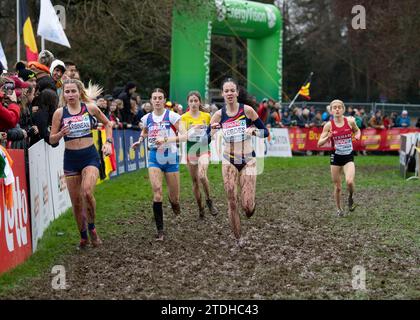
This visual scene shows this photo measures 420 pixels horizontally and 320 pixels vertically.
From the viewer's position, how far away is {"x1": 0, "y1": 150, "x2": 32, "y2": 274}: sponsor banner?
26.4 feet

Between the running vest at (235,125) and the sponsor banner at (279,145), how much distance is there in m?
19.4

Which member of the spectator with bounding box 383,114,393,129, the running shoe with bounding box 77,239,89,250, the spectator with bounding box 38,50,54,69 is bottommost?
the spectator with bounding box 383,114,393,129

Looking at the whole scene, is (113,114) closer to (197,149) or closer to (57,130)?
(197,149)

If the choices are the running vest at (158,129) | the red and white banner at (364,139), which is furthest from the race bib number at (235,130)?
the red and white banner at (364,139)

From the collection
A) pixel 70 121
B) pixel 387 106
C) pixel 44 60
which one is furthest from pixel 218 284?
pixel 387 106

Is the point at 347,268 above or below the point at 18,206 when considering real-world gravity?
below

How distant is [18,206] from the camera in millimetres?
8820

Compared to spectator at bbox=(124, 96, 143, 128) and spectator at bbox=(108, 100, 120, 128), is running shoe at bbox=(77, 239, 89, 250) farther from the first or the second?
spectator at bbox=(124, 96, 143, 128)

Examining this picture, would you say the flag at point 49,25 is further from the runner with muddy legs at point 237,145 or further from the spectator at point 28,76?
the runner with muddy legs at point 237,145

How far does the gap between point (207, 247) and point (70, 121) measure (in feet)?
7.98

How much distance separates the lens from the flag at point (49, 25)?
1523cm

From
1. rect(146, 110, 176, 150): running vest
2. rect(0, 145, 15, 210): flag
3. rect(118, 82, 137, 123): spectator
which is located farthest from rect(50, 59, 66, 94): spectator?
rect(118, 82, 137, 123): spectator
